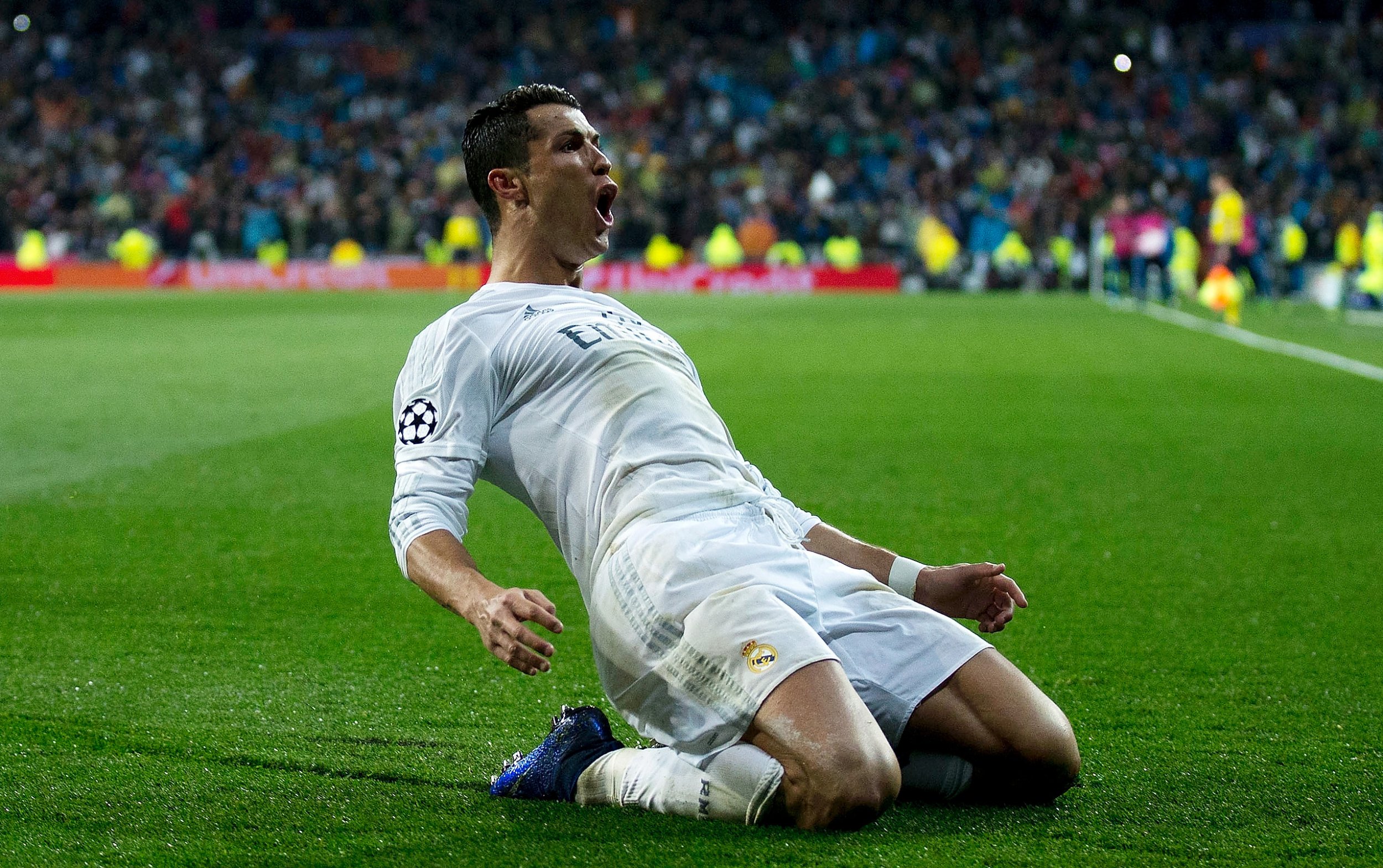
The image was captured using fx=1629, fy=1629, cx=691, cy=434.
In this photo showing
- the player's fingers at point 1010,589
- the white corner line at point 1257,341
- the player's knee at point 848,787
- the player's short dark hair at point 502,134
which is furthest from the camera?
the white corner line at point 1257,341

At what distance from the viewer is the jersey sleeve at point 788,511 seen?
3414 mm

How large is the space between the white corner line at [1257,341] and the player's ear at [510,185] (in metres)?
11.1

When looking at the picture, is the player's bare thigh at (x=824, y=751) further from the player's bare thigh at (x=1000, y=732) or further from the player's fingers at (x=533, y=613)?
the player's fingers at (x=533, y=613)

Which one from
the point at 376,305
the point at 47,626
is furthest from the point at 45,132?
the point at 47,626

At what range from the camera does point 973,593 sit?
349 centimetres

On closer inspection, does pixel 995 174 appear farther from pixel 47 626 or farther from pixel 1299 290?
pixel 47 626

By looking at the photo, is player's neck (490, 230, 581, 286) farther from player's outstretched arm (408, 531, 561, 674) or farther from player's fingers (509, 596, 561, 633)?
player's fingers (509, 596, 561, 633)

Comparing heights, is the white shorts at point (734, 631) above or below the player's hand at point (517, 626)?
below

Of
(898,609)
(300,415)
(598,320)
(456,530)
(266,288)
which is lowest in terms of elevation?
(266,288)

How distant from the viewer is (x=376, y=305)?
24359mm

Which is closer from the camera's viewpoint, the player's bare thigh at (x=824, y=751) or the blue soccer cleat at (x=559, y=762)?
the player's bare thigh at (x=824, y=751)

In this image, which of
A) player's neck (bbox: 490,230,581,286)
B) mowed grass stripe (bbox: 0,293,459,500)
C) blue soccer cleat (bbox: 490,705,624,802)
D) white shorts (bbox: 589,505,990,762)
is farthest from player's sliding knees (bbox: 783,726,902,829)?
mowed grass stripe (bbox: 0,293,459,500)

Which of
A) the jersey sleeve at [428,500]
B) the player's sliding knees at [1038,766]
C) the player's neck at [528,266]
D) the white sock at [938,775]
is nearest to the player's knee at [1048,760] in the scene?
the player's sliding knees at [1038,766]

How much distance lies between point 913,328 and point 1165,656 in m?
15.3
